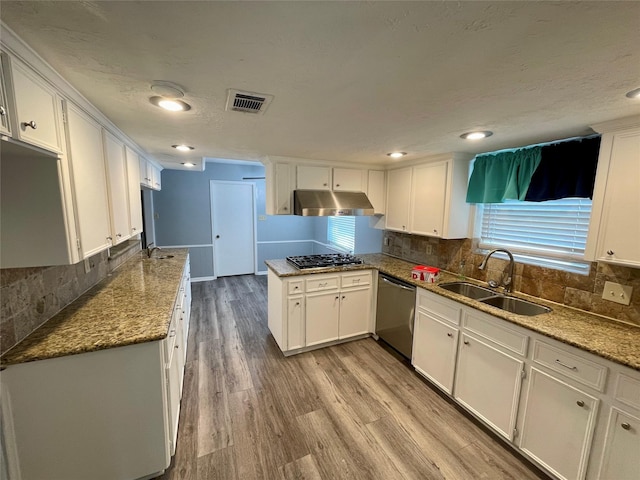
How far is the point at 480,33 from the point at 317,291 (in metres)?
2.44

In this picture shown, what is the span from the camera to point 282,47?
0.93 metres

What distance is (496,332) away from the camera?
1.85 m

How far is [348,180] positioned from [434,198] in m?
1.05

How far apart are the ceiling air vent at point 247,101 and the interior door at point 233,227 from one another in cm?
411

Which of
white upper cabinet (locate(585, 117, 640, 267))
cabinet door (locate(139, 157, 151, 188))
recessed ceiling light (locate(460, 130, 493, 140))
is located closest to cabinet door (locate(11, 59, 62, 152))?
cabinet door (locate(139, 157, 151, 188))

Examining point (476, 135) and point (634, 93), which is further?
point (476, 135)

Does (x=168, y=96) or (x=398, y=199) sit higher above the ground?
(x=168, y=96)

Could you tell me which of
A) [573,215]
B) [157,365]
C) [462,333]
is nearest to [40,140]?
[157,365]

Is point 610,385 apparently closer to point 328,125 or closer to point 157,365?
point 328,125

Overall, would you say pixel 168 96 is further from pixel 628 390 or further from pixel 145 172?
pixel 628 390

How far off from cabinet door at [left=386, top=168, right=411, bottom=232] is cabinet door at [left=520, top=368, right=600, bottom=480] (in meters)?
1.90

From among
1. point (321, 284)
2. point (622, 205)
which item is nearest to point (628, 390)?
point (622, 205)

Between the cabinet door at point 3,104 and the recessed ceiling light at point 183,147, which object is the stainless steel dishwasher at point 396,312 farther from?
the cabinet door at point 3,104

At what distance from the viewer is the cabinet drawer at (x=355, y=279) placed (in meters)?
3.00
